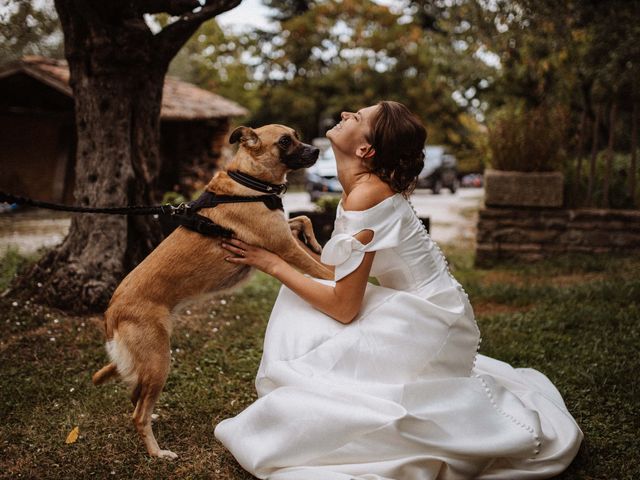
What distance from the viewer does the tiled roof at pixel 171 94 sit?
43.5 feet

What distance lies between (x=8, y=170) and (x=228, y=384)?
13723 mm

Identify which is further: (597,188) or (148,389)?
(597,188)

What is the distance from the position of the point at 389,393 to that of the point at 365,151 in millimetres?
1097

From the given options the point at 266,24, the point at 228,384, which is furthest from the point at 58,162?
the point at 266,24

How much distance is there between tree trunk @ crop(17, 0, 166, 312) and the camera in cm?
510

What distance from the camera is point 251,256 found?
298 centimetres

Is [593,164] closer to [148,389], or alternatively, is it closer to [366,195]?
[366,195]

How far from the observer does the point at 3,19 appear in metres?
5.36

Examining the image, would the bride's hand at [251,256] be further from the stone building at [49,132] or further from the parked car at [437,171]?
the parked car at [437,171]

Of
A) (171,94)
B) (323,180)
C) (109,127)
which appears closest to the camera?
(109,127)

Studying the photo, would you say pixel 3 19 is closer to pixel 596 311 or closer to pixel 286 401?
pixel 286 401

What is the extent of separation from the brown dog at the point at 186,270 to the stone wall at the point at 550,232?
4804 millimetres

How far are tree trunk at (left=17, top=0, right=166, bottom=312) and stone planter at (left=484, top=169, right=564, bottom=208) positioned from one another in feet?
14.3

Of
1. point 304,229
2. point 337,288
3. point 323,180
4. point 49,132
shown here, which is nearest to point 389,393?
point 337,288
